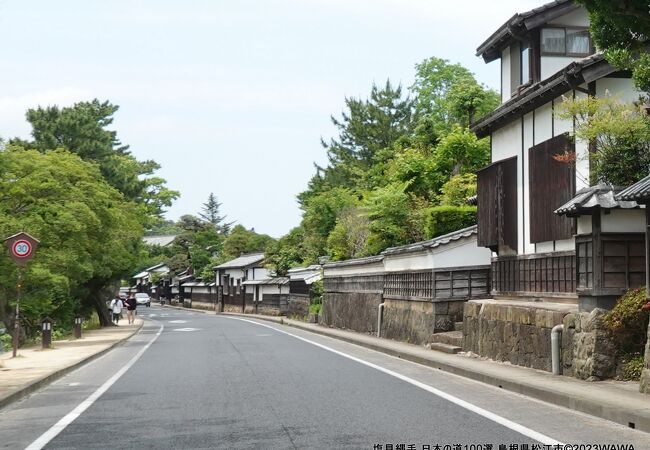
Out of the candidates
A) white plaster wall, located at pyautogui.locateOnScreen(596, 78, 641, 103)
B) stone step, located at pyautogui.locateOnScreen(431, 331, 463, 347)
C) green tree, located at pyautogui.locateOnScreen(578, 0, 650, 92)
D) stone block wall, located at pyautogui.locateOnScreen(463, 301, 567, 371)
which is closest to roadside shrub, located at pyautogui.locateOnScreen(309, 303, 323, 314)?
stone step, located at pyautogui.locateOnScreen(431, 331, 463, 347)

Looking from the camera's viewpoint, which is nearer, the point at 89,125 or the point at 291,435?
the point at 291,435

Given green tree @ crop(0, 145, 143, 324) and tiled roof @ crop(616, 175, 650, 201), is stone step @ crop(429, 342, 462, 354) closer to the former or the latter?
tiled roof @ crop(616, 175, 650, 201)

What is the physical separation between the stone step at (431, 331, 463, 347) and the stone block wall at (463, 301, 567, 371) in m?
0.96

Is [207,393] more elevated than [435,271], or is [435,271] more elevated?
[435,271]

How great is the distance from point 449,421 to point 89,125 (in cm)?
4596

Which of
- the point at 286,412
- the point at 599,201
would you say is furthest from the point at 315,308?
the point at 286,412

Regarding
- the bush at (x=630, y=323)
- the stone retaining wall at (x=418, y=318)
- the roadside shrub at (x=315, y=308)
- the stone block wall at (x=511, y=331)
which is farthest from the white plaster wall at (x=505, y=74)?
the roadside shrub at (x=315, y=308)

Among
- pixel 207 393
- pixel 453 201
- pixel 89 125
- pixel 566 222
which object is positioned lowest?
pixel 207 393

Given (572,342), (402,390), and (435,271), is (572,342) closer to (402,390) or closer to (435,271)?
(402,390)

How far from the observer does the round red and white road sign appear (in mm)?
21438

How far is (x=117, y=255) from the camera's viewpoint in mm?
42531

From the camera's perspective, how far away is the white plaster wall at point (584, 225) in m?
15.5

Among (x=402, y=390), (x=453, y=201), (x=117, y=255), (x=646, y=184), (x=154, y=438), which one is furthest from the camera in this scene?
(x=117, y=255)

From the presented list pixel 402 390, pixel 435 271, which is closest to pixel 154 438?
pixel 402 390
